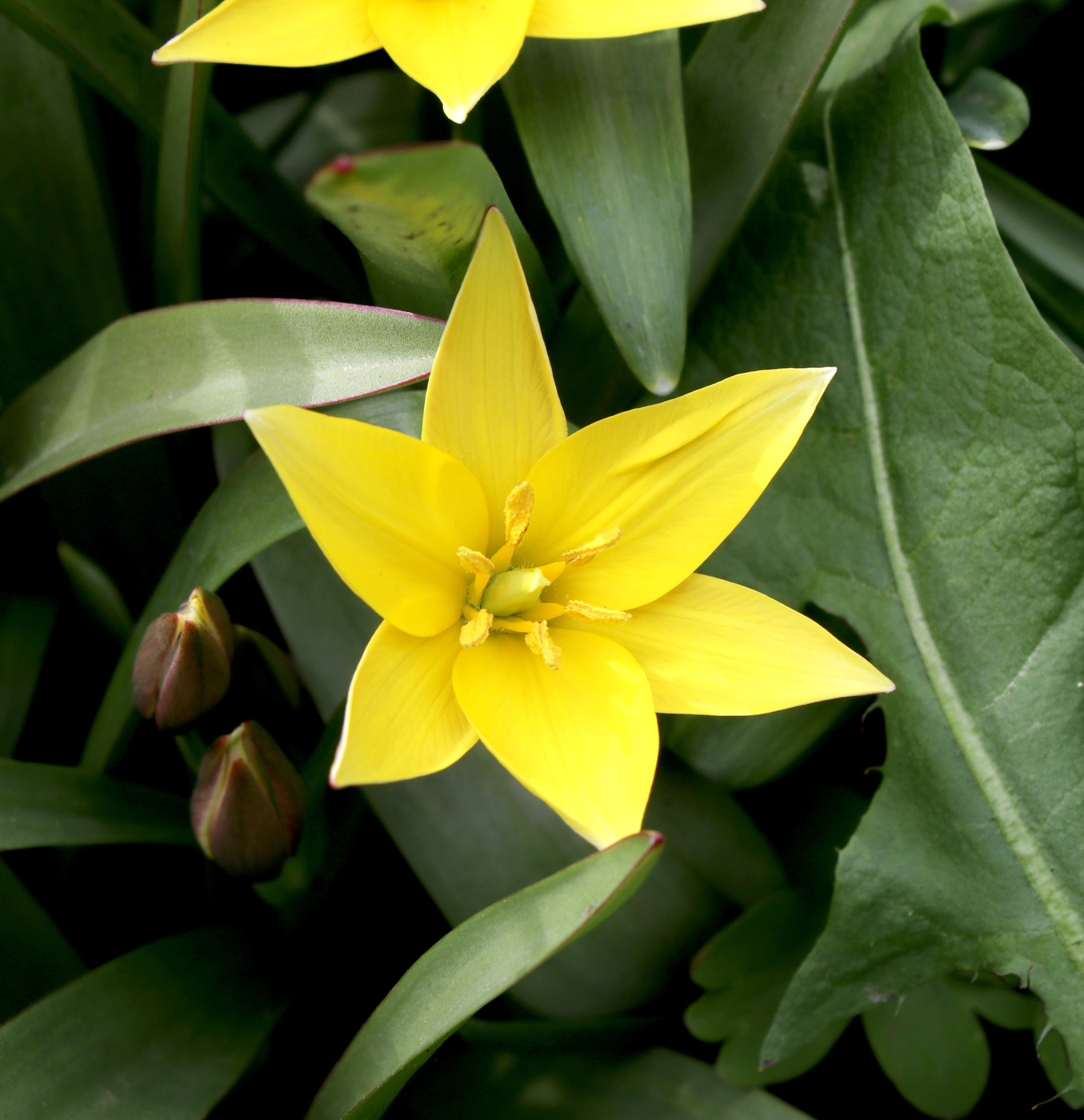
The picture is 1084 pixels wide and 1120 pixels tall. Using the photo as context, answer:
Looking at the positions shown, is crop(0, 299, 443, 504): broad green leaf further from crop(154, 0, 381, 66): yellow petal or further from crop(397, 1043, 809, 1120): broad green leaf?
crop(397, 1043, 809, 1120): broad green leaf

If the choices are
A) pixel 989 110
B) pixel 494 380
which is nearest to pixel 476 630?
pixel 494 380

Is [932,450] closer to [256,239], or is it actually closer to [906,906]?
[906,906]

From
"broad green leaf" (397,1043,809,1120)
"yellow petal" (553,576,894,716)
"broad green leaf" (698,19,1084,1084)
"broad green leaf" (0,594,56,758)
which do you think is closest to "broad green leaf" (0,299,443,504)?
"broad green leaf" (0,594,56,758)

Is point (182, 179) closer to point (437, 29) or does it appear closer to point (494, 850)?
point (437, 29)

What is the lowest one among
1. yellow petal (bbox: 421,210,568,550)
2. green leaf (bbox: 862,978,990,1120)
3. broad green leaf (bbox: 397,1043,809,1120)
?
green leaf (bbox: 862,978,990,1120)

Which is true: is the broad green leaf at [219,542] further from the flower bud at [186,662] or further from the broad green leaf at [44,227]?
the broad green leaf at [44,227]

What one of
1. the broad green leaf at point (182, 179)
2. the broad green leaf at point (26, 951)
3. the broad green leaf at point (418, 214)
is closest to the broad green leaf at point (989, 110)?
the broad green leaf at point (418, 214)
